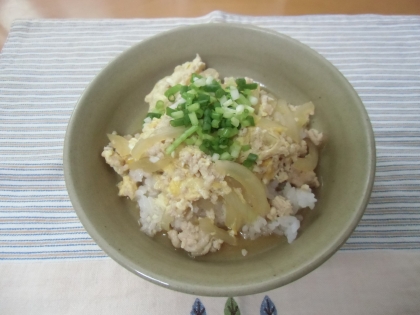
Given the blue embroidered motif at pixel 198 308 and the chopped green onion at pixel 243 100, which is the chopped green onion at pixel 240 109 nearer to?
the chopped green onion at pixel 243 100

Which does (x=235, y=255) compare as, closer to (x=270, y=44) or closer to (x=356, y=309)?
(x=356, y=309)

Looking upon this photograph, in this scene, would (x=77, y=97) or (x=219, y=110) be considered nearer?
(x=219, y=110)

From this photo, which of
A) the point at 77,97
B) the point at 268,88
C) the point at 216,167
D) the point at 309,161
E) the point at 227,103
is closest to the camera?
the point at 216,167

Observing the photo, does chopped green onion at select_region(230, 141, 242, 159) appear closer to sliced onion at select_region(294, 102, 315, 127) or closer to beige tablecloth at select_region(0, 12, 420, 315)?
sliced onion at select_region(294, 102, 315, 127)

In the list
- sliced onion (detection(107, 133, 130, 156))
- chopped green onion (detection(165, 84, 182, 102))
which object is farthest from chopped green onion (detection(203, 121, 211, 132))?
sliced onion (detection(107, 133, 130, 156))

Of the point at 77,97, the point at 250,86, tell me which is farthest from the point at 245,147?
the point at 77,97

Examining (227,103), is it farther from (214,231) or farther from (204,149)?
(214,231)
